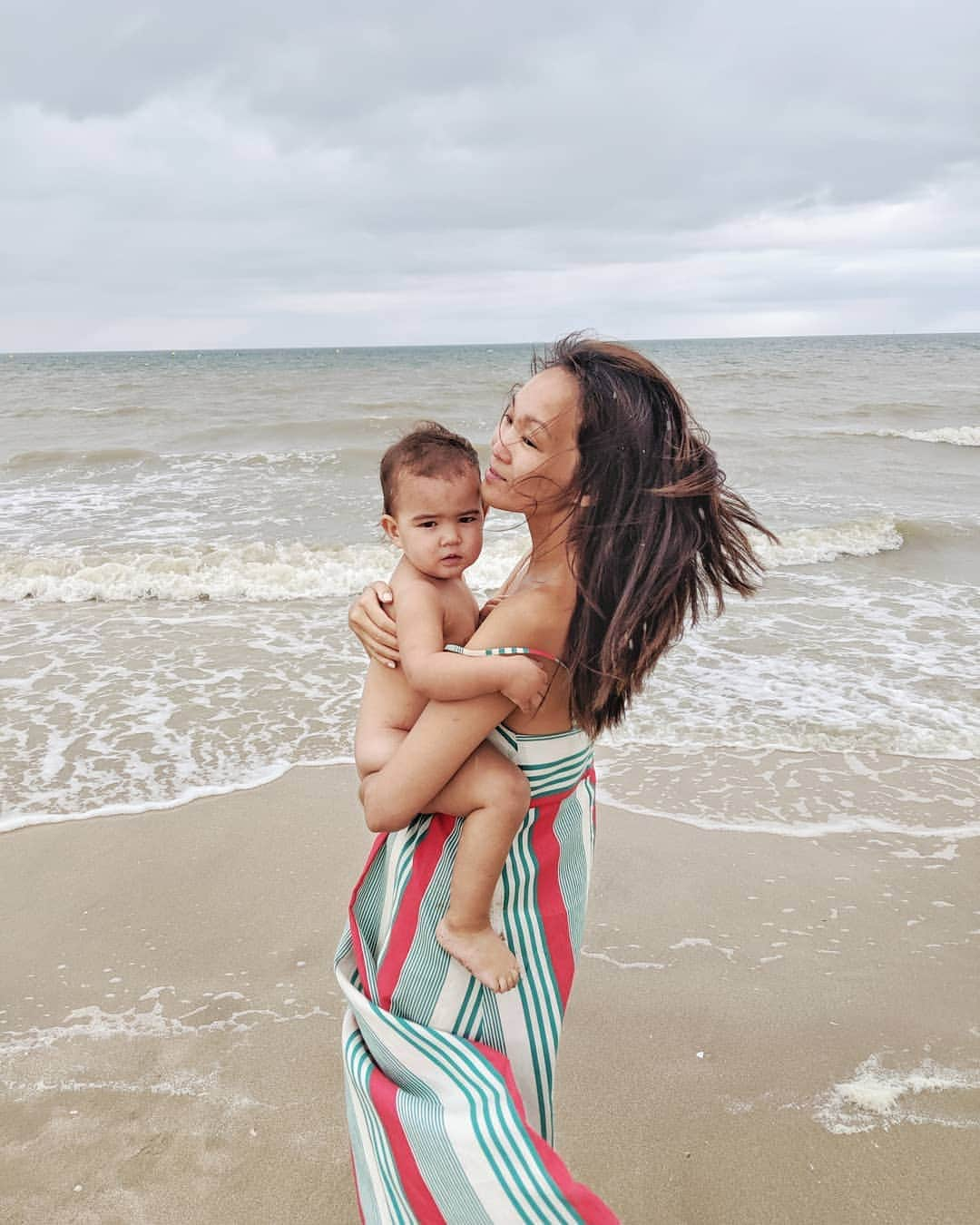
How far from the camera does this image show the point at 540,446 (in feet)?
5.57

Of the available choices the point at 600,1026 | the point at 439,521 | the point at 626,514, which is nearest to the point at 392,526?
the point at 439,521

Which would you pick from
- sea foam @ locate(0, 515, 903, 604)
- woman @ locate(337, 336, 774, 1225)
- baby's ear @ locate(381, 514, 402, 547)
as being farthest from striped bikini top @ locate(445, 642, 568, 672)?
sea foam @ locate(0, 515, 903, 604)

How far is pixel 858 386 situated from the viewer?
32031mm

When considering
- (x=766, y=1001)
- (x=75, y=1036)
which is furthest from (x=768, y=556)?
(x=75, y=1036)

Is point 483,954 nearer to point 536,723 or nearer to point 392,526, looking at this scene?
point 536,723

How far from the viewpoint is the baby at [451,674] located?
164cm

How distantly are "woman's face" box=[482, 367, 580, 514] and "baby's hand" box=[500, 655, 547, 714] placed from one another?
28cm

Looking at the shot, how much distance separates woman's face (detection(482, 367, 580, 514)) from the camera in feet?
5.53

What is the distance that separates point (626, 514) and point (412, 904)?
75 cm

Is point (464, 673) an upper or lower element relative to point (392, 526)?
lower

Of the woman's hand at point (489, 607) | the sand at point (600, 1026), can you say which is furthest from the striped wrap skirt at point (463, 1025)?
the sand at point (600, 1026)

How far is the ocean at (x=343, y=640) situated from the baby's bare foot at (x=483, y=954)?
10.1ft

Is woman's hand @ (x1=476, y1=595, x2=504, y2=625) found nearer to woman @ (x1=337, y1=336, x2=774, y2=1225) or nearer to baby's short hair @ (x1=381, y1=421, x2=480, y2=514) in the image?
woman @ (x1=337, y1=336, x2=774, y2=1225)

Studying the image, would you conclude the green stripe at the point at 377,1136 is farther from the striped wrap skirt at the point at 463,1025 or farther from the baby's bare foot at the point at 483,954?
the baby's bare foot at the point at 483,954
